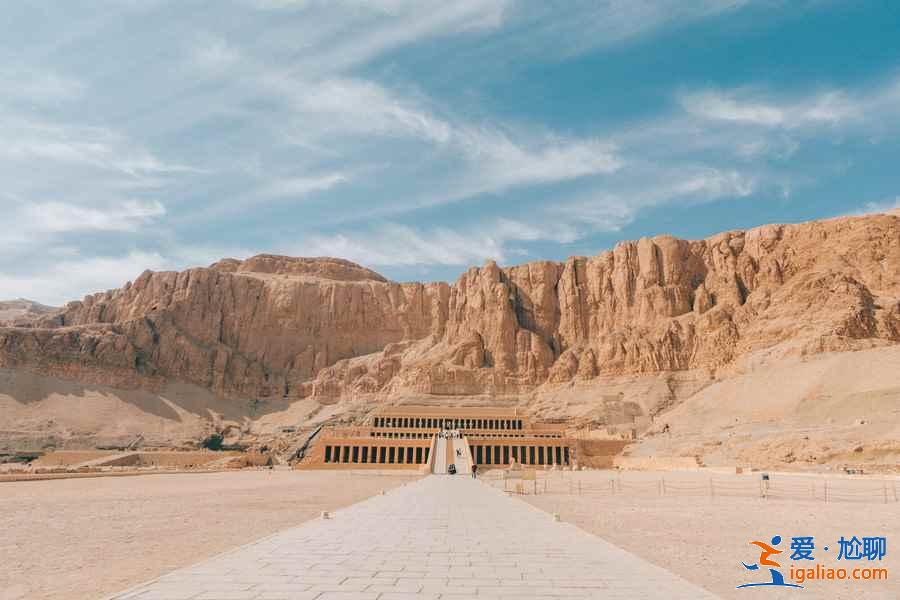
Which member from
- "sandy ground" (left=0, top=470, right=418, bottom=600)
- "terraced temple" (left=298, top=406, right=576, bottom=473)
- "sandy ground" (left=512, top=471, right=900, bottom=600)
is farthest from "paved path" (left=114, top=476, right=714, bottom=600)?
"terraced temple" (left=298, top=406, right=576, bottom=473)

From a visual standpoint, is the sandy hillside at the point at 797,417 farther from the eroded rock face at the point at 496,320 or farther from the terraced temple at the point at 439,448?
the terraced temple at the point at 439,448

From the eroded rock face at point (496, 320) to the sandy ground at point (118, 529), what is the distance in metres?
76.6

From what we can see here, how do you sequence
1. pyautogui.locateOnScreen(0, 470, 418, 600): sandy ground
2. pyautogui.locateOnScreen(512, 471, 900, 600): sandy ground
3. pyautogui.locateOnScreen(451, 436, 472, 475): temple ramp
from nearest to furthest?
pyautogui.locateOnScreen(0, 470, 418, 600): sandy ground → pyautogui.locateOnScreen(512, 471, 900, 600): sandy ground → pyautogui.locateOnScreen(451, 436, 472, 475): temple ramp

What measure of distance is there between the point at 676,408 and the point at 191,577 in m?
89.6

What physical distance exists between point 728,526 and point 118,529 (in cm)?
1912

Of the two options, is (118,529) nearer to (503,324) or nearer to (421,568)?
(421,568)

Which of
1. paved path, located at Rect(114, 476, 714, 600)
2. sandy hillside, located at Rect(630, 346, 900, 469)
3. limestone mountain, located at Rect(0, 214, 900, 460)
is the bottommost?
paved path, located at Rect(114, 476, 714, 600)

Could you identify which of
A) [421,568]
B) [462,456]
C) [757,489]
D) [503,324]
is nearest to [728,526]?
[421,568]

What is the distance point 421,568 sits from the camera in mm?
11859

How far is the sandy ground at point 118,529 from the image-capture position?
12883 millimetres

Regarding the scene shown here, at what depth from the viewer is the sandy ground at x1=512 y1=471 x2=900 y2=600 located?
42.7 feet

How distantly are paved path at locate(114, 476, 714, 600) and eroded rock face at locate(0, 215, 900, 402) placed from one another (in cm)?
8074

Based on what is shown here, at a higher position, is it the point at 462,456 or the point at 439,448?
the point at 439,448

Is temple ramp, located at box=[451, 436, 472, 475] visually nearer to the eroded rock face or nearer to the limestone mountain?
the limestone mountain
